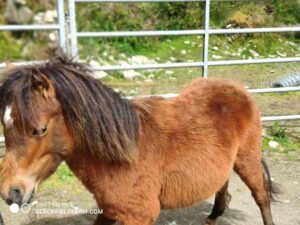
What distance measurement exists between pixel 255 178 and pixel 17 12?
17.6ft

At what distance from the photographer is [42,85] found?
6.24 ft

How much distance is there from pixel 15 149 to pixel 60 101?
0.97 feet

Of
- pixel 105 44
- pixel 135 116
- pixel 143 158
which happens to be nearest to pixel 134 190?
pixel 143 158

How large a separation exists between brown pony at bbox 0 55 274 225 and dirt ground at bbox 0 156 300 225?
70 centimetres

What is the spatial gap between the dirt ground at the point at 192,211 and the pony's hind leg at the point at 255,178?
36 centimetres

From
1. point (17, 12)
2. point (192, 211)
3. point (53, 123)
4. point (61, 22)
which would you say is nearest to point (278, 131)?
point (192, 211)

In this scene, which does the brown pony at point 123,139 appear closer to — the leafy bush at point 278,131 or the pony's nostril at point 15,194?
the pony's nostril at point 15,194

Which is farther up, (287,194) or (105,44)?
(105,44)

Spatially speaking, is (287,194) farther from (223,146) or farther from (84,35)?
(84,35)

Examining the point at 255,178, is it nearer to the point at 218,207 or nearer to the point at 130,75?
the point at 218,207

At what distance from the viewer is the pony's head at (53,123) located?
6.19 feet

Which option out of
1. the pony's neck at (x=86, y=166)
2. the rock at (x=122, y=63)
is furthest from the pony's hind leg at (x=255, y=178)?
the rock at (x=122, y=63)

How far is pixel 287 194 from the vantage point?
12.3ft

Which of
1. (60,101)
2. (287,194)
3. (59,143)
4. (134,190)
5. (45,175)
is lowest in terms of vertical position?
(287,194)
